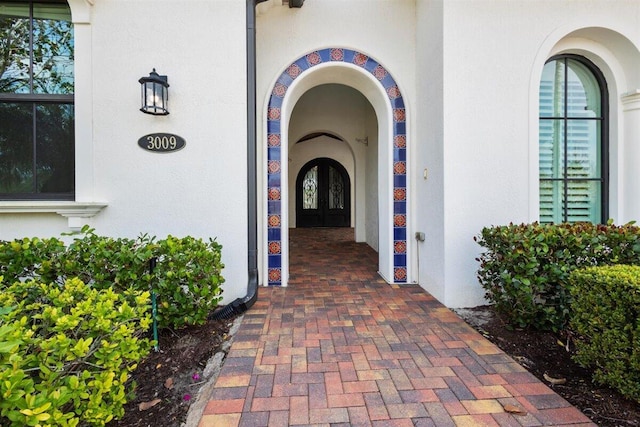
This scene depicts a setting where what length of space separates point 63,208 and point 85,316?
7.92ft

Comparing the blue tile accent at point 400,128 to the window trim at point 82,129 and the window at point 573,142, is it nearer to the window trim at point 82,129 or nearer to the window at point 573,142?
the window at point 573,142

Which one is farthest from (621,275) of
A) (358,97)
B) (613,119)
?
(358,97)

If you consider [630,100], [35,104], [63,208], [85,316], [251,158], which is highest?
[630,100]

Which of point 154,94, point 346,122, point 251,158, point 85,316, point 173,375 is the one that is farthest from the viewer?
point 346,122

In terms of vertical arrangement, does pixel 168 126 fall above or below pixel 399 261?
above

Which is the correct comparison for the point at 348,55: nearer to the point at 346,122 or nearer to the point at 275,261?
the point at 275,261

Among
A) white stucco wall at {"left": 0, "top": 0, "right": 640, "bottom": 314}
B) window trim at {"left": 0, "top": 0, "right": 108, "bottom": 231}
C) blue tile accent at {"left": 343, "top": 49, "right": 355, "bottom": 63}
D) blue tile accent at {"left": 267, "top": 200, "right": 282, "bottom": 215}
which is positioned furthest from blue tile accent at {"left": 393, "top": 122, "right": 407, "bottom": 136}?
window trim at {"left": 0, "top": 0, "right": 108, "bottom": 231}

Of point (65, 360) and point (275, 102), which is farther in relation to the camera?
point (275, 102)

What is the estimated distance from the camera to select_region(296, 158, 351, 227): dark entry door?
11594 mm

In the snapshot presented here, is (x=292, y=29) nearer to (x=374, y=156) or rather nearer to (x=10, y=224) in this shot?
(x=374, y=156)

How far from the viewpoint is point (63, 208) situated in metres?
3.42

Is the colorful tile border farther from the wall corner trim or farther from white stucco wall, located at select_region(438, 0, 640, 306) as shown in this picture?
the wall corner trim

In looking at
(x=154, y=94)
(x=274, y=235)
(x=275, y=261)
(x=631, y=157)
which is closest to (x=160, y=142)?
(x=154, y=94)

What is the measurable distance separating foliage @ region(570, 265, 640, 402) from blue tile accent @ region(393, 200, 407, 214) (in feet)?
7.58
